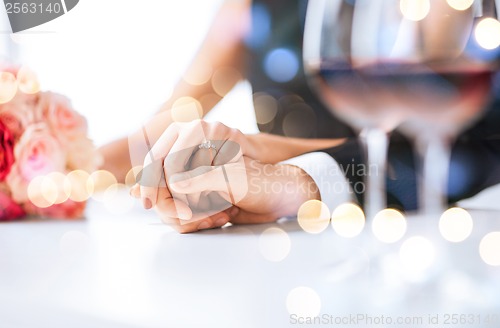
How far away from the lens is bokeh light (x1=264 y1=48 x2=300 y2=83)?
1007mm

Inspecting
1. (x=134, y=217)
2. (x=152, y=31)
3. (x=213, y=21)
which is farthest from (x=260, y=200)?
(x=152, y=31)

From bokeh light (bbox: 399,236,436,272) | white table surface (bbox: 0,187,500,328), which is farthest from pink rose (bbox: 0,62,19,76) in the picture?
bokeh light (bbox: 399,236,436,272)

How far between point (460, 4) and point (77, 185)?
42cm

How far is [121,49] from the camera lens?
1.42 m

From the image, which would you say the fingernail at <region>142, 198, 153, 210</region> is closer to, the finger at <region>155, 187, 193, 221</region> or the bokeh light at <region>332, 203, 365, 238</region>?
the finger at <region>155, 187, 193, 221</region>

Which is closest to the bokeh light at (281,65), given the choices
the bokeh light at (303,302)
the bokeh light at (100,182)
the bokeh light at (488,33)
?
the bokeh light at (100,182)

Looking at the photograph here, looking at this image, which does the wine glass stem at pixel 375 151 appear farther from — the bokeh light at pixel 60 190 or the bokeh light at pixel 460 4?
the bokeh light at pixel 60 190

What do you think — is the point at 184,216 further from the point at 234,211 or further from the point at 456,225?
the point at 456,225

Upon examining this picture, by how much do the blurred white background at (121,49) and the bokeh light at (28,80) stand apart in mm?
535

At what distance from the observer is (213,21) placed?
116 cm

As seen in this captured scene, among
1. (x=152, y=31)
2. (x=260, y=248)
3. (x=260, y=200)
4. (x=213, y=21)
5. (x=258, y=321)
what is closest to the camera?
(x=258, y=321)

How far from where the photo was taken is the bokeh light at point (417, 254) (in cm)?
34

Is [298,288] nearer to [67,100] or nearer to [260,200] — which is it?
[260,200]

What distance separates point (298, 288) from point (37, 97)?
41cm
